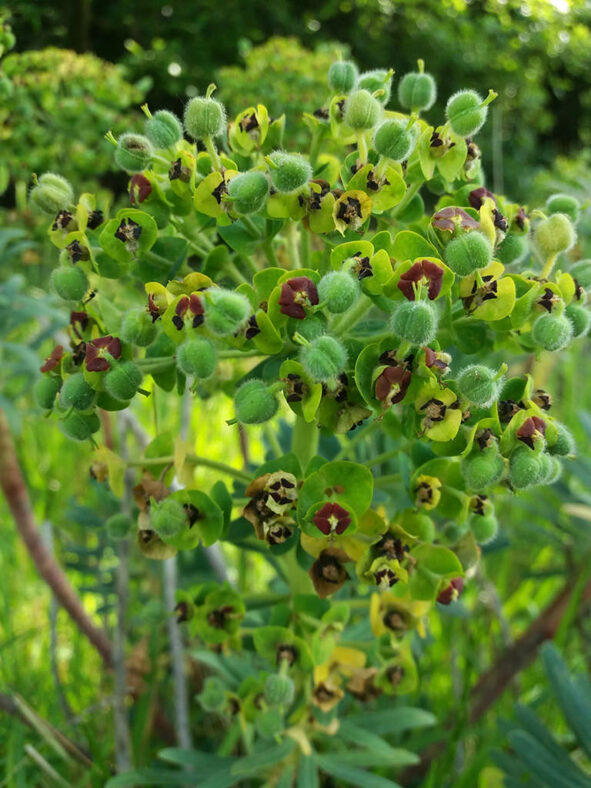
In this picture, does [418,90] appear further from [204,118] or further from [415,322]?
[415,322]

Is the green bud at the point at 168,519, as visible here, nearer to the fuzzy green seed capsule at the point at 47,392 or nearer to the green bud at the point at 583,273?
the fuzzy green seed capsule at the point at 47,392

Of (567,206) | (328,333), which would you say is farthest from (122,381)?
(567,206)

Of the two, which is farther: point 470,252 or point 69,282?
point 69,282

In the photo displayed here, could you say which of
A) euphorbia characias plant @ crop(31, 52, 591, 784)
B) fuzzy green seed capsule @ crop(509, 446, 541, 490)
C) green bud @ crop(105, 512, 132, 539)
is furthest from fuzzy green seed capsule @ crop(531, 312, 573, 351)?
green bud @ crop(105, 512, 132, 539)

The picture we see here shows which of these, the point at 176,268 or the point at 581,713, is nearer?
the point at 176,268

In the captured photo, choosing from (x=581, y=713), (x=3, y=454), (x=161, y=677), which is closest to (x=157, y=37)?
(x=3, y=454)

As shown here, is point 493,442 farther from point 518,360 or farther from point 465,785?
point 518,360

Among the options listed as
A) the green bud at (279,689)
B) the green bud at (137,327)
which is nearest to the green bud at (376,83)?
the green bud at (137,327)

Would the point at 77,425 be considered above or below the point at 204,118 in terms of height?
below
